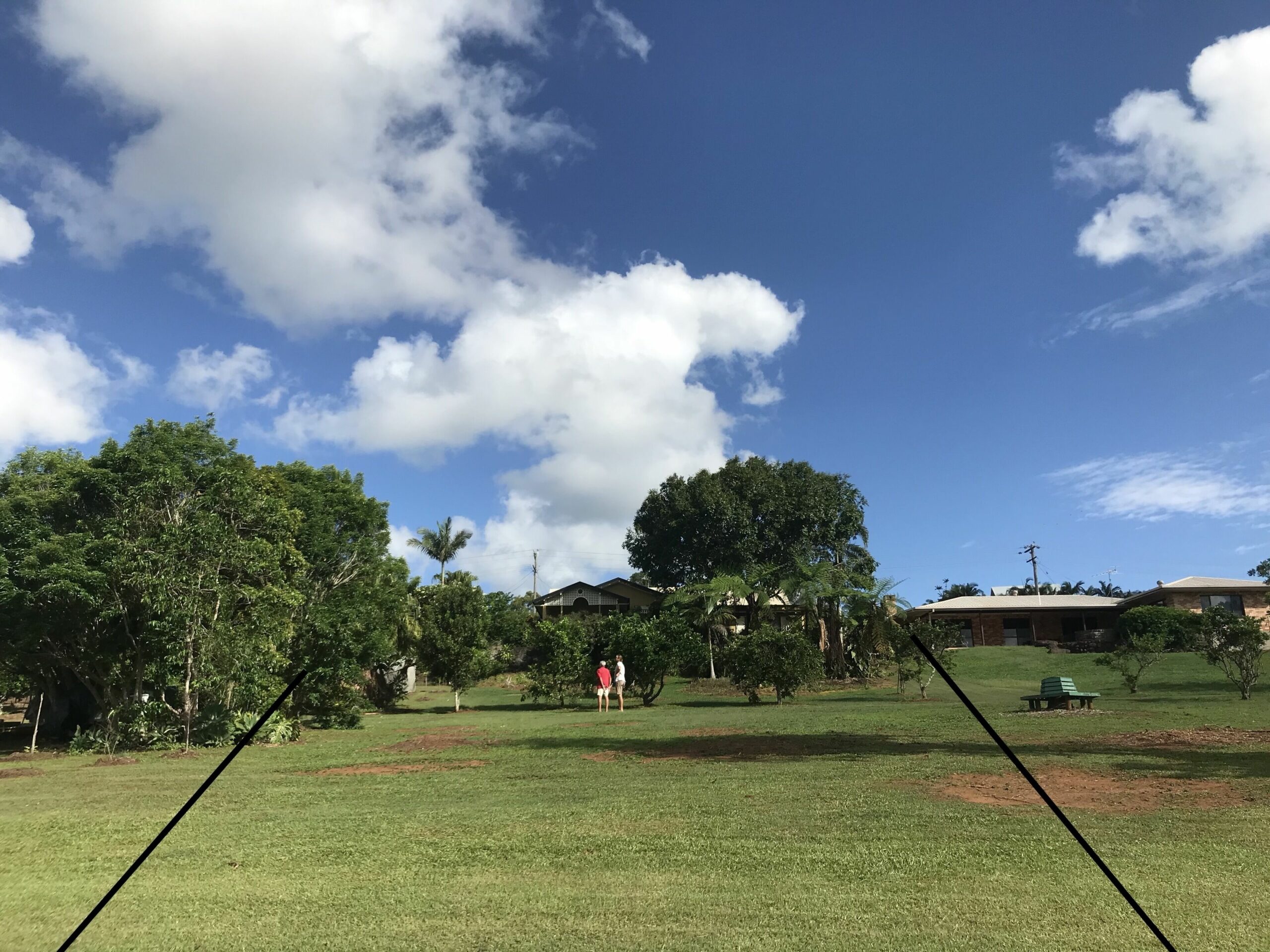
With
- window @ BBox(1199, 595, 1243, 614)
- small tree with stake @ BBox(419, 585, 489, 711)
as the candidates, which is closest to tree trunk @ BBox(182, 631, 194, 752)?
small tree with stake @ BBox(419, 585, 489, 711)

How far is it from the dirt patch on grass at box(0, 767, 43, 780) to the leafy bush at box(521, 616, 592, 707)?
A: 1581 centimetres

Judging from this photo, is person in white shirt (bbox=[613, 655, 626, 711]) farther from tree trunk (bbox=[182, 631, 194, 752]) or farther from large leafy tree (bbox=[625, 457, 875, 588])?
large leafy tree (bbox=[625, 457, 875, 588])

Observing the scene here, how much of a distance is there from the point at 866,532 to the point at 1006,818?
53.6 m

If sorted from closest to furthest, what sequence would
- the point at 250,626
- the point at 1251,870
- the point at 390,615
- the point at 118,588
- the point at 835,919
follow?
the point at 835,919
the point at 1251,870
the point at 118,588
the point at 250,626
the point at 390,615

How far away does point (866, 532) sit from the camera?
60.6 m

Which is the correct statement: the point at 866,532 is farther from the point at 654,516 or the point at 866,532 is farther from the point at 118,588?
the point at 118,588


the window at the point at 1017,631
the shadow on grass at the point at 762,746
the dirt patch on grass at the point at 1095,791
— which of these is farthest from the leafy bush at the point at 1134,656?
the window at the point at 1017,631

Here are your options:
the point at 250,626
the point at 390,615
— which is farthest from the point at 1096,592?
the point at 250,626

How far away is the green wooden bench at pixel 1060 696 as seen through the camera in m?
20.3

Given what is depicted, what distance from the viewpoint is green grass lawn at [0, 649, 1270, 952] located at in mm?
5625

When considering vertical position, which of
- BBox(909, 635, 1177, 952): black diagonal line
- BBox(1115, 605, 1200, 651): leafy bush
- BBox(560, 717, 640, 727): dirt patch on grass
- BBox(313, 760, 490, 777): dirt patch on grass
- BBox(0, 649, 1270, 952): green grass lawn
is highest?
BBox(1115, 605, 1200, 651): leafy bush

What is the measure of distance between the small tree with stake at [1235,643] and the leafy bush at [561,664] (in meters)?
18.4

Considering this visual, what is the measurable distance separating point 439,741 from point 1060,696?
14.1 meters

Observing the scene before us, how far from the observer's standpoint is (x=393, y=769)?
1414 cm
